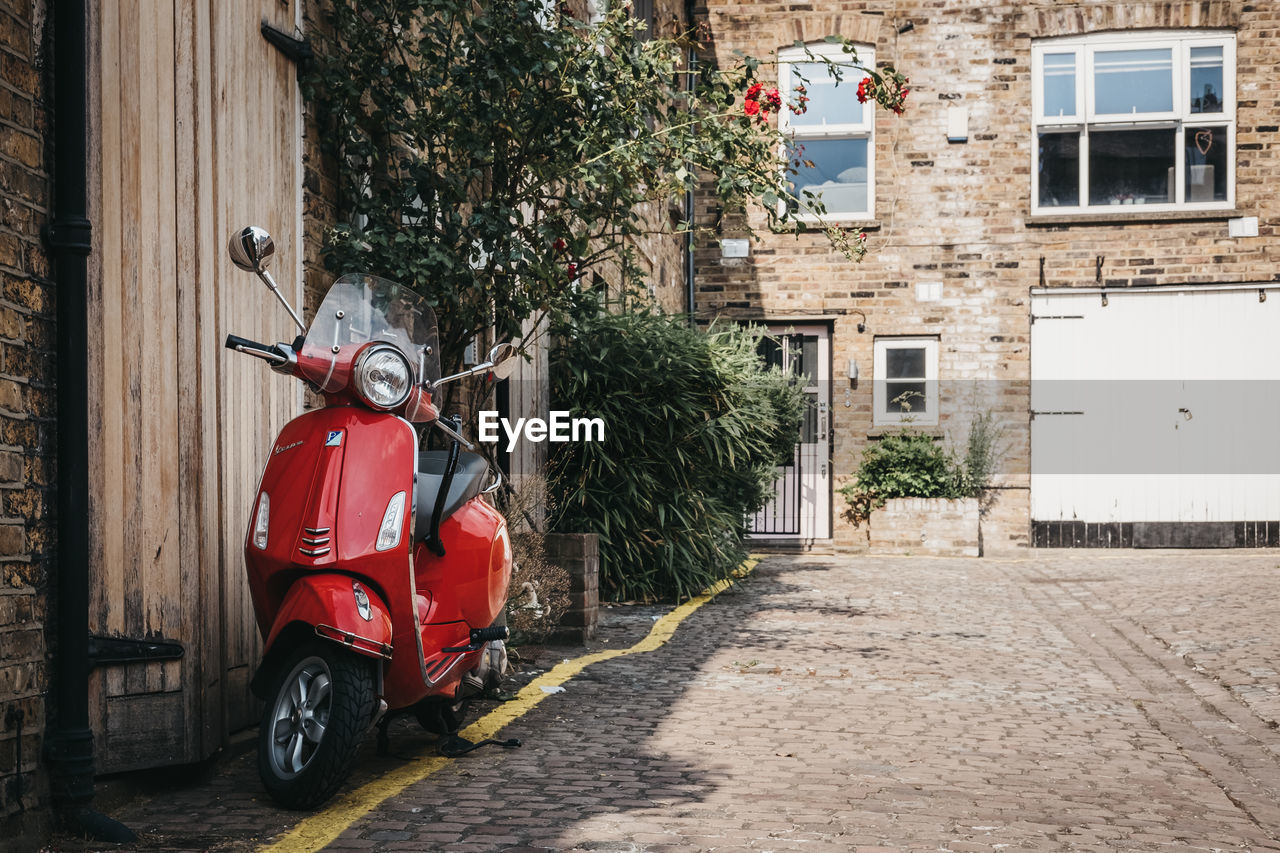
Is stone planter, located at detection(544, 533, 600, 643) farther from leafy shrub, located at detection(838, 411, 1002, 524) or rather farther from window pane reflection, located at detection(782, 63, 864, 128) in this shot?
window pane reflection, located at detection(782, 63, 864, 128)

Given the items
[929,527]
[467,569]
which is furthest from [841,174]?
[467,569]

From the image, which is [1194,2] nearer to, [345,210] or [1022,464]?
[1022,464]

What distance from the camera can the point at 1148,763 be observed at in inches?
190

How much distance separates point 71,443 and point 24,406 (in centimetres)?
17

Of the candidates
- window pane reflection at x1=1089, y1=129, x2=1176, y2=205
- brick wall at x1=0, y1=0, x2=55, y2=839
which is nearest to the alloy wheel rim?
brick wall at x1=0, y1=0, x2=55, y2=839

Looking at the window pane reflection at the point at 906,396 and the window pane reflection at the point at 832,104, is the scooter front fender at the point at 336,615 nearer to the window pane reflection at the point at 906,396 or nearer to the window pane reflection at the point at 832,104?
the window pane reflection at the point at 906,396

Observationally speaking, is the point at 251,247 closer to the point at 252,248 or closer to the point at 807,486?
the point at 252,248

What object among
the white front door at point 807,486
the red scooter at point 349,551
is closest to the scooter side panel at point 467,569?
the red scooter at point 349,551

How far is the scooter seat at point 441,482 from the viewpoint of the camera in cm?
429

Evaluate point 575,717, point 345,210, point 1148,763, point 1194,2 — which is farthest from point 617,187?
point 1194,2

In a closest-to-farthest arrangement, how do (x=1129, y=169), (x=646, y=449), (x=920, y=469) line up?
(x=646, y=449) → (x=920, y=469) → (x=1129, y=169)

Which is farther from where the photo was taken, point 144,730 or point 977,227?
point 977,227

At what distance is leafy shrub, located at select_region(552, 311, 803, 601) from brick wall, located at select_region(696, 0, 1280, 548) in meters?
6.14

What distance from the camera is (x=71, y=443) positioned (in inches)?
141
